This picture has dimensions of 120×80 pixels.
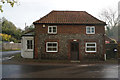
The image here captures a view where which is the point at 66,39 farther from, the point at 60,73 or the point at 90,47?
the point at 60,73

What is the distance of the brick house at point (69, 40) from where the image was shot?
16703mm

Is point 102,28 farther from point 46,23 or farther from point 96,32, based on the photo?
point 46,23

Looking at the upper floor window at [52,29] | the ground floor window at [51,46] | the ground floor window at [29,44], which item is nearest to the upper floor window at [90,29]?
the upper floor window at [52,29]

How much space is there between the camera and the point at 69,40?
16797mm

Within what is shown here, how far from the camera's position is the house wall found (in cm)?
1670

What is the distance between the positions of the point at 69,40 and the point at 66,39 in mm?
468

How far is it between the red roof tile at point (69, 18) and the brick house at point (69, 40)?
1.18 ft

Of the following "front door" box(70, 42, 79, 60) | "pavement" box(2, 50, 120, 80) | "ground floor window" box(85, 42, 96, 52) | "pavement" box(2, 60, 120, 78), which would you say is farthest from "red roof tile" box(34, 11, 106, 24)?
"pavement" box(2, 60, 120, 78)

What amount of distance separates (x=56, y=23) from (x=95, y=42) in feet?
21.1

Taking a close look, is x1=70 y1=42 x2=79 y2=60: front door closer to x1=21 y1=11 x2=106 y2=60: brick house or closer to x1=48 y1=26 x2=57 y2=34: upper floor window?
x1=21 y1=11 x2=106 y2=60: brick house

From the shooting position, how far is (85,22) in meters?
16.9

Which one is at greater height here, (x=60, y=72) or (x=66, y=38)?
(x=66, y=38)

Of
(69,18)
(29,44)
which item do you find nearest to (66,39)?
(69,18)

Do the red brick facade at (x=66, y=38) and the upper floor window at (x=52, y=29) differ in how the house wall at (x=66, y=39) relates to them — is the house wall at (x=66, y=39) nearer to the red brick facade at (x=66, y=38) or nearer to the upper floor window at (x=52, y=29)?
the red brick facade at (x=66, y=38)
